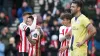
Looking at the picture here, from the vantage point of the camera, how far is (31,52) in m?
13.9

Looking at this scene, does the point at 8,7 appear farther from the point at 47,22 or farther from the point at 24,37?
the point at 24,37

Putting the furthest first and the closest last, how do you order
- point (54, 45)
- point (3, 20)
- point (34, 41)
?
point (3, 20), point (54, 45), point (34, 41)

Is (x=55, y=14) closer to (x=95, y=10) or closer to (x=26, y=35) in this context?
(x=95, y=10)

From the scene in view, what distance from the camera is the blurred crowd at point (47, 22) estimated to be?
18.8 meters

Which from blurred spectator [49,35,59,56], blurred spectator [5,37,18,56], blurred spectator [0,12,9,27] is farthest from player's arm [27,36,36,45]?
blurred spectator [0,12,9,27]

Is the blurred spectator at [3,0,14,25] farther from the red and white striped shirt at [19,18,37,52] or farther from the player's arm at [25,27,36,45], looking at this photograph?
the player's arm at [25,27,36,45]

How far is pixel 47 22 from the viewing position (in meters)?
20.6

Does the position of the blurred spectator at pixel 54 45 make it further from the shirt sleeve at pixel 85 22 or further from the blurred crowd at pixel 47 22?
the shirt sleeve at pixel 85 22

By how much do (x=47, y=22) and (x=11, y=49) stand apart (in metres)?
2.32

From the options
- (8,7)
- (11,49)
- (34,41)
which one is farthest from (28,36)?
(8,7)

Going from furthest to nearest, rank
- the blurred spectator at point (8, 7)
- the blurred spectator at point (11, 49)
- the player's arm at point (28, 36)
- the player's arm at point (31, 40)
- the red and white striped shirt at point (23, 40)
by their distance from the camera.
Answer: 1. the blurred spectator at point (8, 7)
2. the blurred spectator at point (11, 49)
3. the red and white striped shirt at point (23, 40)
4. the player's arm at point (31, 40)
5. the player's arm at point (28, 36)

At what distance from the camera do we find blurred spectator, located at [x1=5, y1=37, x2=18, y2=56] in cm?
1880

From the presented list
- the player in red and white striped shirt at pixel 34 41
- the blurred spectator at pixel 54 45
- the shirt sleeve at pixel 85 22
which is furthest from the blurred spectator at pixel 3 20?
the shirt sleeve at pixel 85 22

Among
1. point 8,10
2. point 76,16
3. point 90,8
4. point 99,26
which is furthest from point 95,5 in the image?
point 76,16
